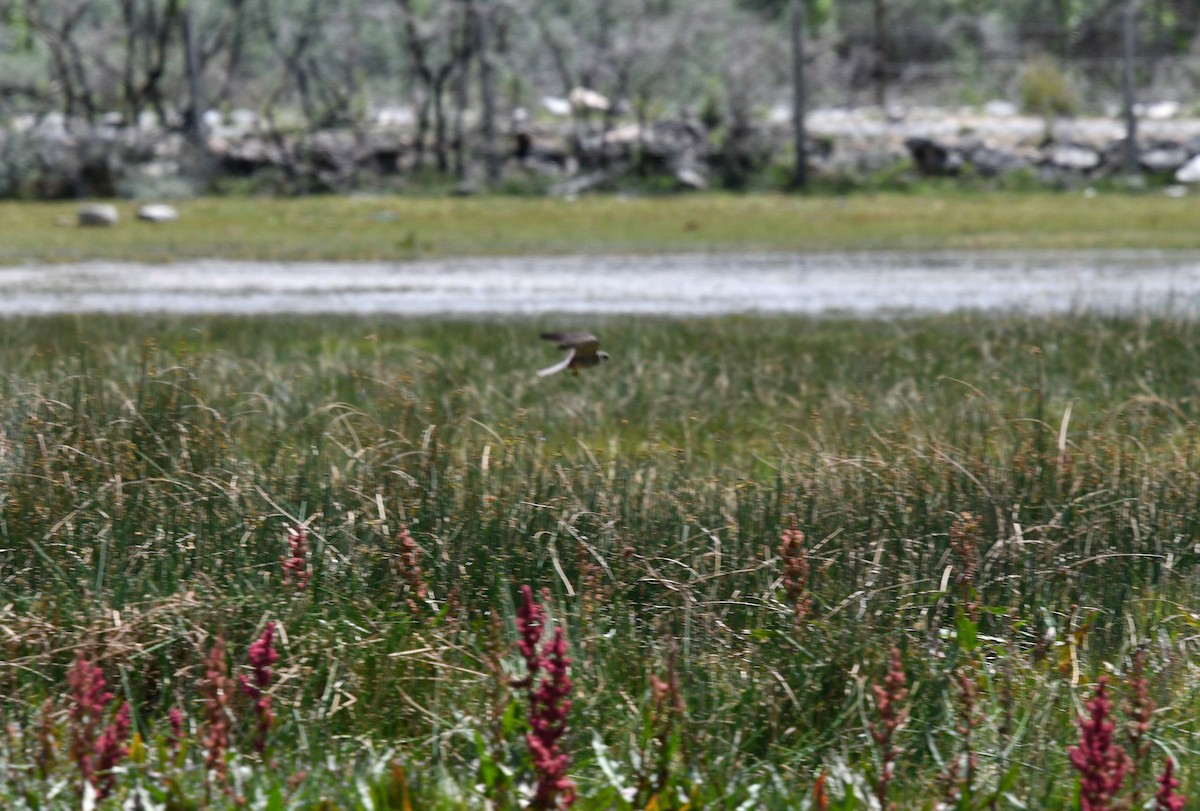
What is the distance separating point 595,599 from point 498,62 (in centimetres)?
2376

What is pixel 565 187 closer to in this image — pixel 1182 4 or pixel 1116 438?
pixel 1182 4

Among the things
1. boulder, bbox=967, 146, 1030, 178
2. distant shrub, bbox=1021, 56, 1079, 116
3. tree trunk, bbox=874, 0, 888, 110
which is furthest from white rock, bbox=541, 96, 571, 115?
distant shrub, bbox=1021, 56, 1079, 116

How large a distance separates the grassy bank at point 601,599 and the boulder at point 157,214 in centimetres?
1501

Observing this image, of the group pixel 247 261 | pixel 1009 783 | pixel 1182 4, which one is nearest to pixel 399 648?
pixel 1009 783

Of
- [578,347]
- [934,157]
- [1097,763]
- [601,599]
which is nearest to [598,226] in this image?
[934,157]

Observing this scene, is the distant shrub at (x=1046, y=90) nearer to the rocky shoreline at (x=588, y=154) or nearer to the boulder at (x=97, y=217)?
the rocky shoreline at (x=588, y=154)

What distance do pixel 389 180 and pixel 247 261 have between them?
320 inches

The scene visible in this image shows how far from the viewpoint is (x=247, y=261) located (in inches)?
708

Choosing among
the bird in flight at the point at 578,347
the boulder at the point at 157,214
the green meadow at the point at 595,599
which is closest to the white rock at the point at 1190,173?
the boulder at the point at 157,214

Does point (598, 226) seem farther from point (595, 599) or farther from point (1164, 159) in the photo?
point (595, 599)

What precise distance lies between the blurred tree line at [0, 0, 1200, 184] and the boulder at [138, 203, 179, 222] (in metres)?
3.70

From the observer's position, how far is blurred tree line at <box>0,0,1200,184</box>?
85.8 feet

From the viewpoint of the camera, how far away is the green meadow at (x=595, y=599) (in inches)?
146

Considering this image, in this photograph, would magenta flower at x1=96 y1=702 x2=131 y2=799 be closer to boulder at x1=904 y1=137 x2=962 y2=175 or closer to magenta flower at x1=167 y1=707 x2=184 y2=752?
magenta flower at x1=167 y1=707 x2=184 y2=752
